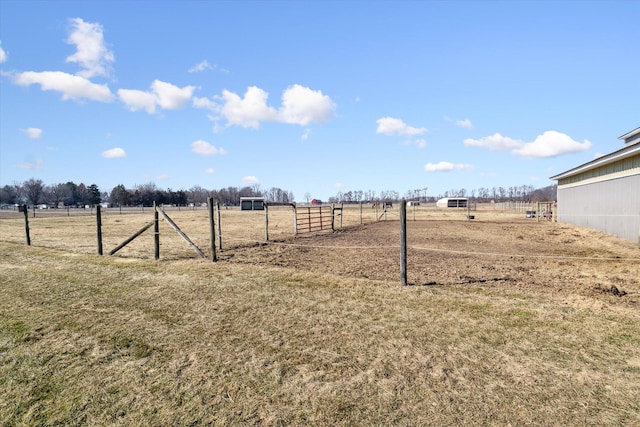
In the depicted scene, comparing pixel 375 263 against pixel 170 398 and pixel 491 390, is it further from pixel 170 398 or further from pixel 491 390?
pixel 170 398

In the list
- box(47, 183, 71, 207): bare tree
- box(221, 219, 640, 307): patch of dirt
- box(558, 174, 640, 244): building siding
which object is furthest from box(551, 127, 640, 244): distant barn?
box(47, 183, 71, 207): bare tree

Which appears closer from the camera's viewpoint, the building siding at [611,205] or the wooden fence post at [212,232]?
the wooden fence post at [212,232]

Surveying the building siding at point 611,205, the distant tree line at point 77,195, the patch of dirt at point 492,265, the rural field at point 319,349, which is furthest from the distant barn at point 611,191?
the distant tree line at point 77,195

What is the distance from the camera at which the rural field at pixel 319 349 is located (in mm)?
2736

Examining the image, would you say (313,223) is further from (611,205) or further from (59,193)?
(59,193)

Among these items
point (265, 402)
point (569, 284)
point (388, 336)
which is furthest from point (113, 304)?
point (569, 284)

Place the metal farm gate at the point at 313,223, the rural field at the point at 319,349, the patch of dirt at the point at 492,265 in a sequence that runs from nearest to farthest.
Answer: the rural field at the point at 319,349 < the patch of dirt at the point at 492,265 < the metal farm gate at the point at 313,223

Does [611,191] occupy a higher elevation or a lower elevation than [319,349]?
higher

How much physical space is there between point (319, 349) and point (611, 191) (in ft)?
63.1

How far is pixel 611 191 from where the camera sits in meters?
16.4

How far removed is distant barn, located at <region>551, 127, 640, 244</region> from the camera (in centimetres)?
1374

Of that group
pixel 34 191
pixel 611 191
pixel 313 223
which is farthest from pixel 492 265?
pixel 34 191

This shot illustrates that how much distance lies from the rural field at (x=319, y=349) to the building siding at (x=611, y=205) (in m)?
9.15

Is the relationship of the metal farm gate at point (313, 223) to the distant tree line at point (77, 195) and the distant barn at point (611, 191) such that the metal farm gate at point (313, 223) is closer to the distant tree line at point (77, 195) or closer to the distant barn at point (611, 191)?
the distant barn at point (611, 191)
